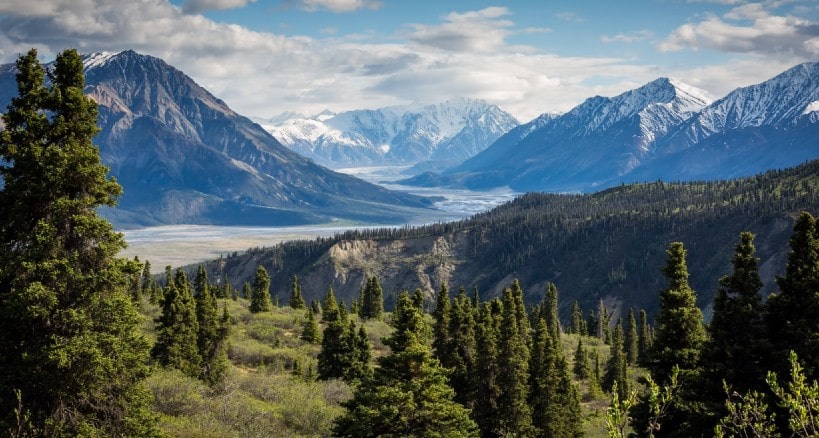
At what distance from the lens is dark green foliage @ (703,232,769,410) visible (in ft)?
90.7

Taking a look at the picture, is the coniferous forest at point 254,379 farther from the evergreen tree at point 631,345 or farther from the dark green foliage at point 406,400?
the evergreen tree at point 631,345

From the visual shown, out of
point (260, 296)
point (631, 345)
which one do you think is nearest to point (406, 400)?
point (260, 296)

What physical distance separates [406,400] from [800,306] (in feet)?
54.4

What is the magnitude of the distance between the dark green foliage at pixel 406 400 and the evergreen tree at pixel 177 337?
32.9 metres

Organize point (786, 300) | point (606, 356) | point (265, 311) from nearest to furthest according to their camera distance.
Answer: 1. point (786, 300)
2. point (265, 311)
3. point (606, 356)

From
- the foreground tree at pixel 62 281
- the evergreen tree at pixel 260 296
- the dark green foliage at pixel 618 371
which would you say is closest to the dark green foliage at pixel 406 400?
the foreground tree at pixel 62 281

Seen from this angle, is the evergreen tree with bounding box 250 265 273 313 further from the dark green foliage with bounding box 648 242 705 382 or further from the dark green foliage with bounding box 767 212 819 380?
the dark green foliage with bounding box 767 212 819 380

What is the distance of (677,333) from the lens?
33.8 metres

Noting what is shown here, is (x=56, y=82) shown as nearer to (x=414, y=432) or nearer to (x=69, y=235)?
(x=69, y=235)

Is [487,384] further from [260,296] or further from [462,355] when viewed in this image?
[260,296]

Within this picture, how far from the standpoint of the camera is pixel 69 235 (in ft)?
71.4

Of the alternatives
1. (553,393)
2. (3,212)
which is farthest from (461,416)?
(553,393)

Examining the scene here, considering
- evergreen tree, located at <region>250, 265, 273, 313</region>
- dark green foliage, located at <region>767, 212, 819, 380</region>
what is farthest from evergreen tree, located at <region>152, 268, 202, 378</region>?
dark green foliage, located at <region>767, 212, 819, 380</region>

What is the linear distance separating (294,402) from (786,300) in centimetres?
3006
